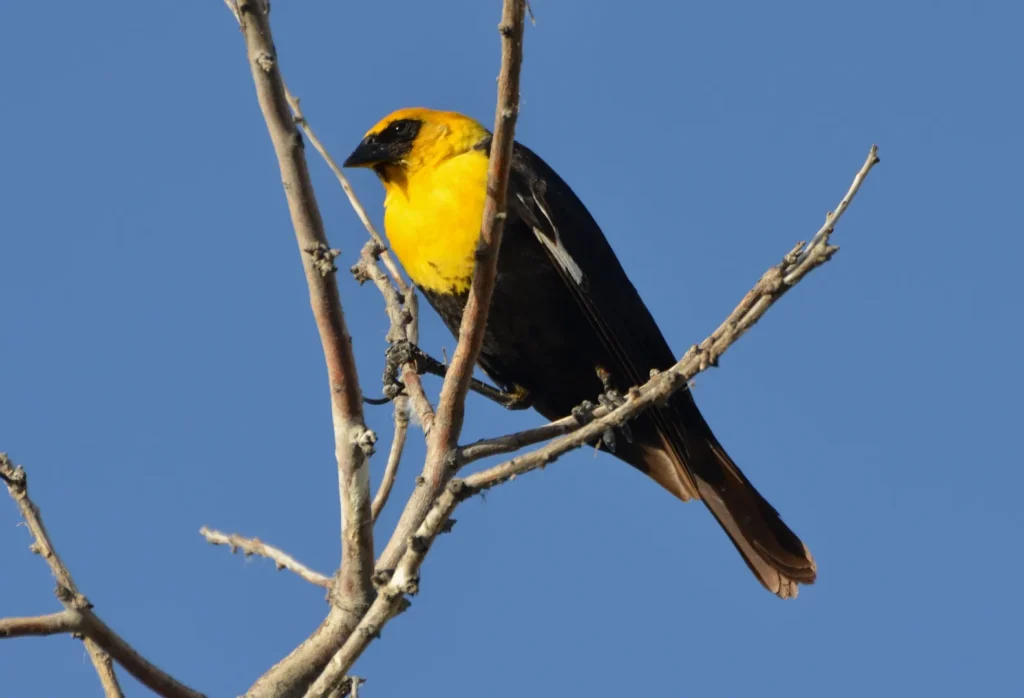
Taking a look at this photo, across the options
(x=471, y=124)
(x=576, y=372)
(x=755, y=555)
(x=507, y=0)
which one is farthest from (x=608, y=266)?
(x=507, y=0)

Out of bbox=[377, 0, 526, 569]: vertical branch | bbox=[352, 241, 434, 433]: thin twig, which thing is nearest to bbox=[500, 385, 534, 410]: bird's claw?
bbox=[352, 241, 434, 433]: thin twig

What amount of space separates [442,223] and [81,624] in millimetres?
2522

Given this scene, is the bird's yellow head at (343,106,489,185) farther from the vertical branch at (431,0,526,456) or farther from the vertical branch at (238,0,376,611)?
the vertical branch at (238,0,376,611)

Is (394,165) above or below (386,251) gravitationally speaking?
above

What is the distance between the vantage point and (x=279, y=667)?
2.58 meters

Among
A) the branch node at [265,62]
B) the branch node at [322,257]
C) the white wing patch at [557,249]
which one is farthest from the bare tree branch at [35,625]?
the white wing patch at [557,249]

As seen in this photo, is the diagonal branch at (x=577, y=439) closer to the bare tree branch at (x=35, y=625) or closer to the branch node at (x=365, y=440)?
the branch node at (x=365, y=440)

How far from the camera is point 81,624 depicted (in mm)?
2062

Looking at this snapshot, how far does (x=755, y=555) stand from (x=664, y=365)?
85 cm

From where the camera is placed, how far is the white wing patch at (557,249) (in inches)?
169

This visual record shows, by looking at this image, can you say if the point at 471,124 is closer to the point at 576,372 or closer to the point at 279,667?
the point at 576,372

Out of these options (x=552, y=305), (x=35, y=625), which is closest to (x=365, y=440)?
(x=35, y=625)

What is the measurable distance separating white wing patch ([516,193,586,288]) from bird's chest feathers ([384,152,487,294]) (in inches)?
8.4

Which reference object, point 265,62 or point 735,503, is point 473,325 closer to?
point 265,62
